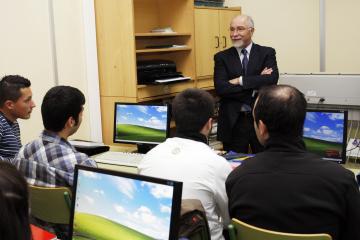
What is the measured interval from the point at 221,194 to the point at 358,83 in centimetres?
192

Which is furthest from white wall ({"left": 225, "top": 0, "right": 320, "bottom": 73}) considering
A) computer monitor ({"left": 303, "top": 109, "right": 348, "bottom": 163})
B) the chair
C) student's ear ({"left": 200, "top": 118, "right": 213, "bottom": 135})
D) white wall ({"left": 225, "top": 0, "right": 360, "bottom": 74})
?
the chair

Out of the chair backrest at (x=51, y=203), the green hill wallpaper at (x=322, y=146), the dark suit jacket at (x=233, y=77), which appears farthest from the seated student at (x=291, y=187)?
the dark suit jacket at (x=233, y=77)

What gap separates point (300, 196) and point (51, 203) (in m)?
1.17

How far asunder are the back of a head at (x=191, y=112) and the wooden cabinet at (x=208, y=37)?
2.71 metres

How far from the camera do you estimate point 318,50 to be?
197 inches

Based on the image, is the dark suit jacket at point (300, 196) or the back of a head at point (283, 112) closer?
the dark suit jacket at point (300, 196)

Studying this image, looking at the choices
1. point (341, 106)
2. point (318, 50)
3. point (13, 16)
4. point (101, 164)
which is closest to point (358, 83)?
point (341, 106)

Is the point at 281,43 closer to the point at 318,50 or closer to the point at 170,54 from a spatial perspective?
the point at 318,50

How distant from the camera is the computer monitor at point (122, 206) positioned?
142cm

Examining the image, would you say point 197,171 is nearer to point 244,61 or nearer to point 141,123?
point 141,123

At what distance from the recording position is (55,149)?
2268 mm

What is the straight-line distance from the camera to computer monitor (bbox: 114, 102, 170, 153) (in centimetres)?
345

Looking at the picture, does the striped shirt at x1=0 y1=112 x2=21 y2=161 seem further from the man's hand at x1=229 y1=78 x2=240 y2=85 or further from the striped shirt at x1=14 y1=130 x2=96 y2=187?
the man's hand at x1=229 y1=78 x2=240 y2=85

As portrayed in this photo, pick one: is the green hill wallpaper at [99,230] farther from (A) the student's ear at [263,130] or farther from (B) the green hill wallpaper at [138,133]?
(B) the green hill wallpaper at [138,133]
